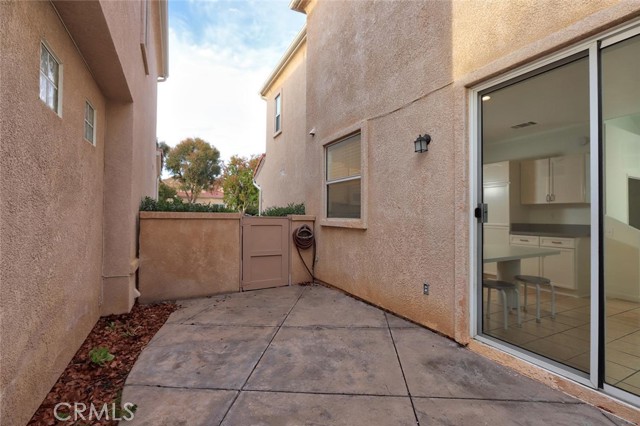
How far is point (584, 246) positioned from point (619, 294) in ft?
1.25

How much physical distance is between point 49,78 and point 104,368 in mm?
2450

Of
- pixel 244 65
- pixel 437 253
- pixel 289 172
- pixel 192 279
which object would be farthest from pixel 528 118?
pixel 244 65

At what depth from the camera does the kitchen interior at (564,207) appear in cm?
219

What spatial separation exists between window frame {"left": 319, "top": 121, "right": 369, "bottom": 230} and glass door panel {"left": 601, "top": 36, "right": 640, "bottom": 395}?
2831 mm

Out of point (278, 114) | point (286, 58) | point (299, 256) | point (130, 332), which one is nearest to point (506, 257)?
point (299, 256)

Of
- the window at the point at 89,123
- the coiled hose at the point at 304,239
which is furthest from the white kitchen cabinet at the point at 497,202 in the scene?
the window at the point at 89,123

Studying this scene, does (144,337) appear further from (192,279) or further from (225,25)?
(225,25)

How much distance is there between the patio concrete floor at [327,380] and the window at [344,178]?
1.99 meters

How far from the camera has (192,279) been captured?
5.13m

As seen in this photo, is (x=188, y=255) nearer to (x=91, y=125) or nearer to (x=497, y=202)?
(x=91, y=125)

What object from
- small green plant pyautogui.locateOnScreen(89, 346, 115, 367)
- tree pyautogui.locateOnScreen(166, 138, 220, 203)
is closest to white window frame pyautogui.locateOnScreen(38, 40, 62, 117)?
small green plant pyautogui.locateOnScreen(89, 346, 115, 367)

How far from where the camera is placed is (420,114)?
3.72m

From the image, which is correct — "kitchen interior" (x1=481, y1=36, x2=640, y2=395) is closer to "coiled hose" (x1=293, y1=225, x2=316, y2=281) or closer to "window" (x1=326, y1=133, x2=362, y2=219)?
"window" (x1=326, y1=133, x2=362, y2=219)

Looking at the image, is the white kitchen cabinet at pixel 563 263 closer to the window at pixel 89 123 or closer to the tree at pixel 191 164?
the window at pixel 89 123
